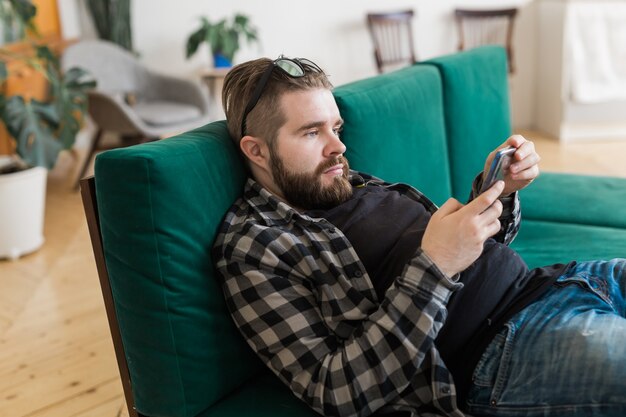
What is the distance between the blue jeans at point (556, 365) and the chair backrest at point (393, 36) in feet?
13.3

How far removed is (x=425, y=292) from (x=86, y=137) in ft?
15.7

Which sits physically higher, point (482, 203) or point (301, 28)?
point (301, 28)

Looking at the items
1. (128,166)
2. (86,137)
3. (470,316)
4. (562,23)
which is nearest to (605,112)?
(562,23)

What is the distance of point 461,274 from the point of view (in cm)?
130

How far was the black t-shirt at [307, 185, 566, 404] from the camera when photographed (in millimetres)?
1251

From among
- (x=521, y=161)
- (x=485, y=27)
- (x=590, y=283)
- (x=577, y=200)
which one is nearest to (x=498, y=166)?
(x=521, y=161)

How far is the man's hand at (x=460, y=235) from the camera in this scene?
3.71 ft

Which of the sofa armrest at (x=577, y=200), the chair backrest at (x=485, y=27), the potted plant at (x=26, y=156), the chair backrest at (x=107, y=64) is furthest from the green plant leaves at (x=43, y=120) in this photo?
the chair backrest at (x=485, y=27)

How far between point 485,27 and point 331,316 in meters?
4.51

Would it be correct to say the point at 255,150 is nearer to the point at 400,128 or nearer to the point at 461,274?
the point at 461,274

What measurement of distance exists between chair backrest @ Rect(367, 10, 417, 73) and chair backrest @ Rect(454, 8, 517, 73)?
1.22 ft

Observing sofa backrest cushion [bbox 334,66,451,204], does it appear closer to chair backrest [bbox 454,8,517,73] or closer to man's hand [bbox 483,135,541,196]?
man's hand [bbox 483,135,541,196]

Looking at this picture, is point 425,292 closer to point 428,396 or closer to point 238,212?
point 428,396

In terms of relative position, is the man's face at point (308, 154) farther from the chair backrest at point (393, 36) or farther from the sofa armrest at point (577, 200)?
the chair backrest at point (393, 36)
